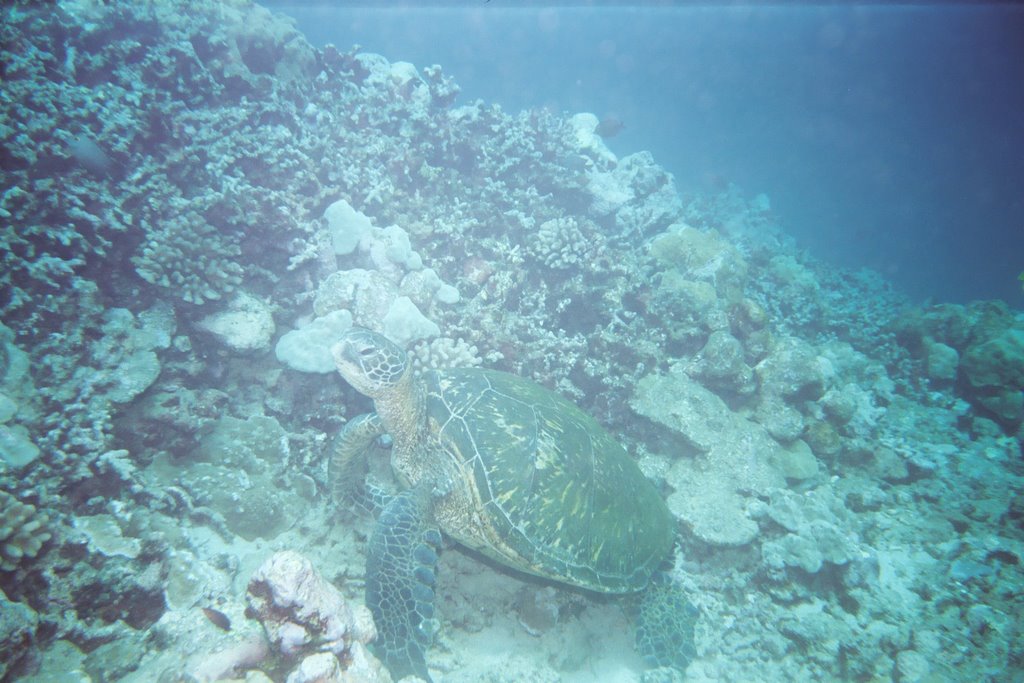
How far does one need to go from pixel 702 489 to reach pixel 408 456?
13.7 feet

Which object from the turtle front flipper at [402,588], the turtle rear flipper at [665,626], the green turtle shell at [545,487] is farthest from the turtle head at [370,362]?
the turtle rear flipper at [665,626]

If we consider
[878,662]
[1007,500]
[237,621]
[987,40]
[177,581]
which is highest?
[987,40]

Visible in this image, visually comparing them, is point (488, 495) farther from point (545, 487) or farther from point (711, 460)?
point (711, 460)

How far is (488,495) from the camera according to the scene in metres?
3.99

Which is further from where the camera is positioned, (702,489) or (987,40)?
(987,40)

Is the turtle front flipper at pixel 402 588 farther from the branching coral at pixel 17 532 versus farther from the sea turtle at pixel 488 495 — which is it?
the branching coral at pixel 17 532

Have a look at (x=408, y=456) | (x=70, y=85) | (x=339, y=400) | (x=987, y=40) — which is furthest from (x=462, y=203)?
(x=987, y=40)

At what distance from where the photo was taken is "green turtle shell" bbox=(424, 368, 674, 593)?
157 inches

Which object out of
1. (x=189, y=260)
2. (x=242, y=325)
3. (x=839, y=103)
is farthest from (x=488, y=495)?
(x=839, y=103)

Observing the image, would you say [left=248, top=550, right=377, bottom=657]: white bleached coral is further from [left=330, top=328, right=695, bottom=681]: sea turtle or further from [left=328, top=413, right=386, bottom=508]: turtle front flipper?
[left=328, top=413, right=386, bottom=508]: turtle front flipper

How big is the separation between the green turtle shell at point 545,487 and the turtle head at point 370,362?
688 mm

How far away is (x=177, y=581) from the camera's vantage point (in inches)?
122

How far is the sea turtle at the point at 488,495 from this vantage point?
12.3 ft

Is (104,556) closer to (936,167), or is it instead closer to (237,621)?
(237,621)
